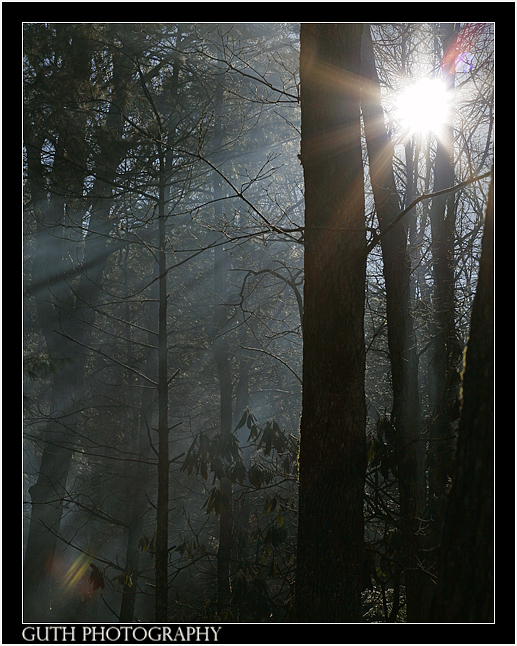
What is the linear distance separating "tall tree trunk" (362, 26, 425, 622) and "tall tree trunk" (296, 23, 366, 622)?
1.63 metres

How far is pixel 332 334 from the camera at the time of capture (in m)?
3.30

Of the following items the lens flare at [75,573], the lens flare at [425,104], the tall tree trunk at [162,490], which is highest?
the lens flare at [425,104]

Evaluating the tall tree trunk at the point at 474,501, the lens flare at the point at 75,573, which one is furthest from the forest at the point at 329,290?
the lens flare at the point at 75,573

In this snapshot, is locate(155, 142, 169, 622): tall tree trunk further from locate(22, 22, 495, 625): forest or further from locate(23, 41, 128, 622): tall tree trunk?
locate(23, 41, 128, 622): tall tree trunk

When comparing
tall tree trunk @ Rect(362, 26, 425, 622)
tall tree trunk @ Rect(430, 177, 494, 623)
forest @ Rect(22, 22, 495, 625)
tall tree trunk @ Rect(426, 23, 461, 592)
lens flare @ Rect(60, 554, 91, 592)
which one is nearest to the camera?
tall tree trunk @ Rect(430, 177, 494, 623)

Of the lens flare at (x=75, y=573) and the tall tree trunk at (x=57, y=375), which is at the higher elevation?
the tall tree trunk at (x=57, y=375)

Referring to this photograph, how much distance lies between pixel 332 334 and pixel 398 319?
7.20 feet

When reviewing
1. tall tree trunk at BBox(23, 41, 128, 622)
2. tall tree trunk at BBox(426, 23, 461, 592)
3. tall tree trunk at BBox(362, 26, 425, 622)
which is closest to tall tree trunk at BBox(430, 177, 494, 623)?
tall tree trunk at BBox(362, 26, 425, 622)

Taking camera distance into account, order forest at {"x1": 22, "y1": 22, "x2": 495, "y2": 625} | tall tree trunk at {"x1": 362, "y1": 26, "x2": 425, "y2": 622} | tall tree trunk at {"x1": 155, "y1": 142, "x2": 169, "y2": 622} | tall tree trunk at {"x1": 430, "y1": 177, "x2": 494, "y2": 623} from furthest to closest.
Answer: tall tree trunk at {"x1": 155, "y1": 142, "x2": 169, "y2": 622} < tall tree trunk at {"x1": 362, "y1": 26, "x2": 425, "y2": 622} < forest at {"x1": 22, "y1": 22, "x2": 495, "y2": 625} < tall tree trunk at {"x1": 430, "y1": 177, "x2": 494, "y2": 623}

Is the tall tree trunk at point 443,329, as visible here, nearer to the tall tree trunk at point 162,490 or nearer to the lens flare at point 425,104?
the lens flare at point 425,104

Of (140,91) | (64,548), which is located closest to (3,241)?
(140,91)

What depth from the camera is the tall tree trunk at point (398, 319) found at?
16.3ft

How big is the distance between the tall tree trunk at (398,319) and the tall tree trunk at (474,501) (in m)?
3.10

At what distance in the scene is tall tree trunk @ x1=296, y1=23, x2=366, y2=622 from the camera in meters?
3.15
